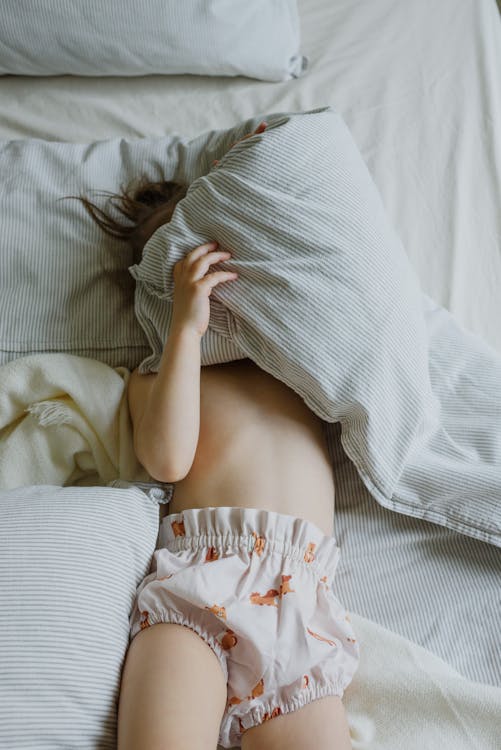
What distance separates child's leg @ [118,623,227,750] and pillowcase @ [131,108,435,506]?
12.2 inches

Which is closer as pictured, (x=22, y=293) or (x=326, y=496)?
(x=326, y=496)

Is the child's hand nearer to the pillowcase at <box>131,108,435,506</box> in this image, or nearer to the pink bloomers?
the pillowcase at <box>131,108,435,506</box>

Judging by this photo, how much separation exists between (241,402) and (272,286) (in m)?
0.17

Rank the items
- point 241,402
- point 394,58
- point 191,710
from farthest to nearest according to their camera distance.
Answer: point 394,58
point 241,402
point 191,710

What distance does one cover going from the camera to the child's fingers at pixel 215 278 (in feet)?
2.89

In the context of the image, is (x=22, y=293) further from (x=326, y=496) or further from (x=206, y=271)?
(x=326, y=496)

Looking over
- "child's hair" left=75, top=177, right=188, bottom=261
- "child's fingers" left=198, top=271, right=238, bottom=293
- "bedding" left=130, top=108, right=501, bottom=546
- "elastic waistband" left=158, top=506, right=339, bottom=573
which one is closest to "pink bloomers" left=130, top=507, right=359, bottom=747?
"elastic waistband" left=158, top=506, right=339, bottom=573

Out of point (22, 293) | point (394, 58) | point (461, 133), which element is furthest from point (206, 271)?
point (394, 58)

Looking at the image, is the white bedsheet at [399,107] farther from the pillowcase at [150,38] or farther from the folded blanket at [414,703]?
the folded blanket at [414,703]

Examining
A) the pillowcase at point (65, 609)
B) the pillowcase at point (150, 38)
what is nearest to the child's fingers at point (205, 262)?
the pillowcase at point (65, 609)

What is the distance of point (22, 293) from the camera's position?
3.45 feet

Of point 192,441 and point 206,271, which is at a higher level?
point 206,271

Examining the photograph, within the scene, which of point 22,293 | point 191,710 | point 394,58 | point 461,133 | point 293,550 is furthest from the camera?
point 394,58

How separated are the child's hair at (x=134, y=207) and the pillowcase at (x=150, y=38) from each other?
1.16 feet
